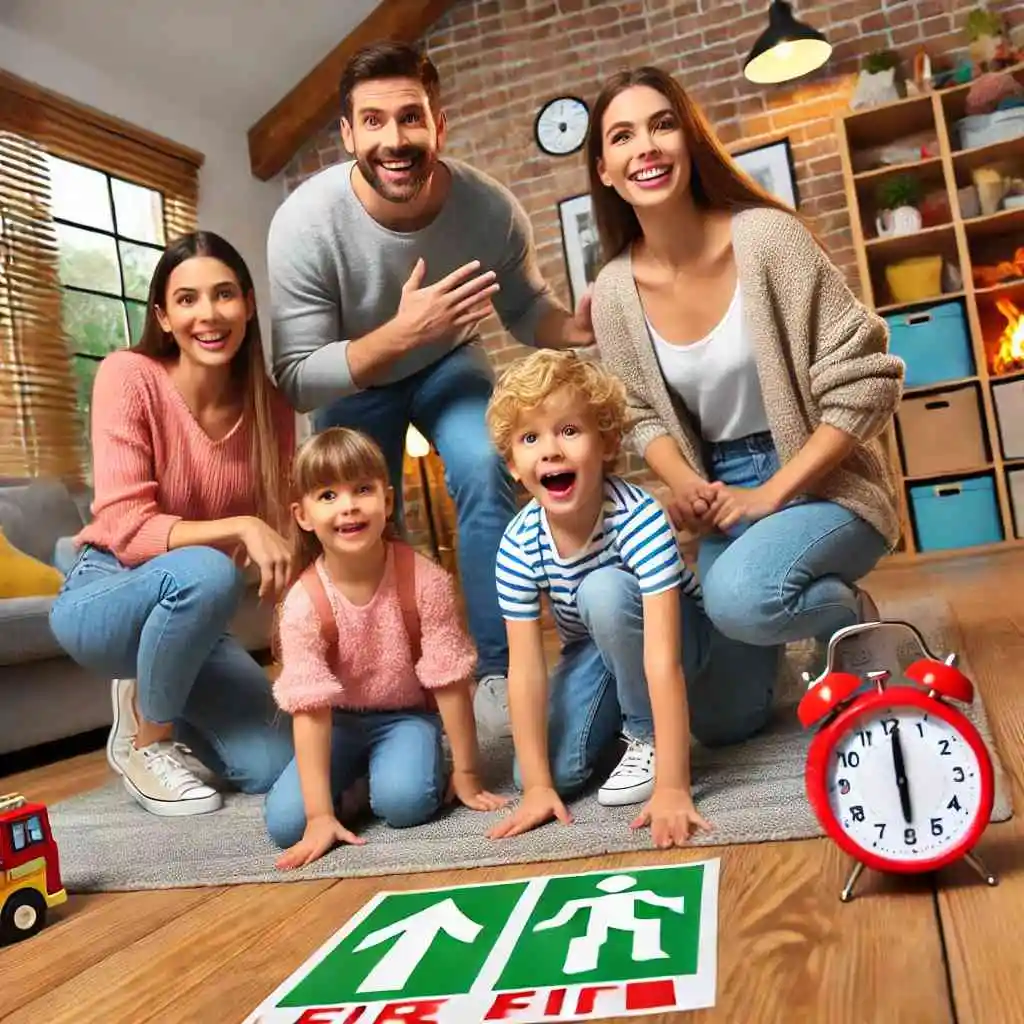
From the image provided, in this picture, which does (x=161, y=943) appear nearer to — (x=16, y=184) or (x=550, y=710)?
(x=550, y=710)

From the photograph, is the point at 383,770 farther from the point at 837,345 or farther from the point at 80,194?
the point at 80,194

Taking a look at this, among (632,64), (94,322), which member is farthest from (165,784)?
(632,64)

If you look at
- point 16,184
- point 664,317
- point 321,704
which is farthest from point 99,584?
point 16,184

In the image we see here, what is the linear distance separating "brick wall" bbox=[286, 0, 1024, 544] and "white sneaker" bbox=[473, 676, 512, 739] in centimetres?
306

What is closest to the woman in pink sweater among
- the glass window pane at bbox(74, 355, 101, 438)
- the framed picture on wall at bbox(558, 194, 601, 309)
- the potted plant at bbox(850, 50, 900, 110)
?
the glass window pane at bbox(74, 355, 101, 438)

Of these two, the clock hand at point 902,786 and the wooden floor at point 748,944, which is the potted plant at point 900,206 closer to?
the wooden floor at point 748,944

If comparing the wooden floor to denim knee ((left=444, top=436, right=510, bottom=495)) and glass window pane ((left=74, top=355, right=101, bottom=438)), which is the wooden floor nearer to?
denim knee ((left=444, top=436, right=510, bottom=495))

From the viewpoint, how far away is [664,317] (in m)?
1.71

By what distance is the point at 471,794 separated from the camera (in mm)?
1538

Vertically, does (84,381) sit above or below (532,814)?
above

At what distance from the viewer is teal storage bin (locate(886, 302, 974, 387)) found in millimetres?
4344

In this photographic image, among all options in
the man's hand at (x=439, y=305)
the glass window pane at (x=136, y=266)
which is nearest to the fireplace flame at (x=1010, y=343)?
the man's hand at (x=439, y=305)

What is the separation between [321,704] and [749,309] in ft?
2.67

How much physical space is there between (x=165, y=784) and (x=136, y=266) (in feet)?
11.0
